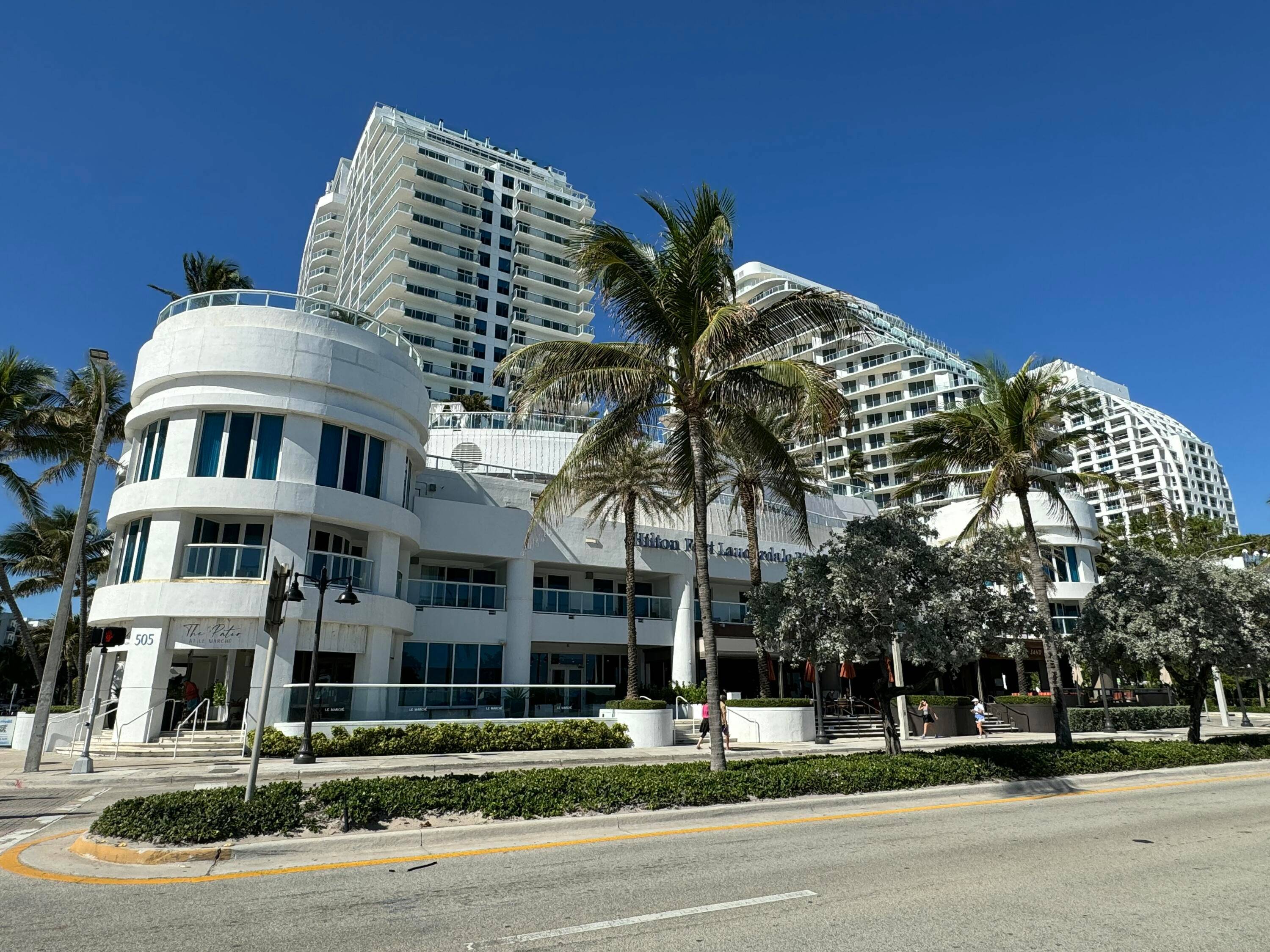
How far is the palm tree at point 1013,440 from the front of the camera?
1972cm

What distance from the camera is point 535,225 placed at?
9125 cm

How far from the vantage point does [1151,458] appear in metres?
149

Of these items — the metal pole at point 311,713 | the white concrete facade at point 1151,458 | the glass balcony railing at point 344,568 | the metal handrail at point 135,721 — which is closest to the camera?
the metal pole at point 311,713

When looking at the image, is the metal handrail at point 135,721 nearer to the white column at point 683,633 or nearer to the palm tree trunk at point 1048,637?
the white column at point 683,633

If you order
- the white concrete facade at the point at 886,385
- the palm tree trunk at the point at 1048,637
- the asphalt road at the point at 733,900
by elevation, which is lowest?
the asphalt road at the point at 733,900

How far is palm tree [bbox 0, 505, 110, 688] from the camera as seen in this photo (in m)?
41.3

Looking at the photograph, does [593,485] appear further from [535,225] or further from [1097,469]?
[1097,469]

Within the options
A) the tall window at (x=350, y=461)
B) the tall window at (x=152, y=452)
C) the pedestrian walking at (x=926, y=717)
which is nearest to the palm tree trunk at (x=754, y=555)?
the pedestrian walking at (x=926, y=717)

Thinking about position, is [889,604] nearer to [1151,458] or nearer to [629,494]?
[629,494]

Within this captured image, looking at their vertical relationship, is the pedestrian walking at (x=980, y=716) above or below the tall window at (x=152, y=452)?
below

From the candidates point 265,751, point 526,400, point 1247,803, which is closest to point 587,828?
point 526,400

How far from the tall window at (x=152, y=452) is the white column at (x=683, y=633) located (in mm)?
19543

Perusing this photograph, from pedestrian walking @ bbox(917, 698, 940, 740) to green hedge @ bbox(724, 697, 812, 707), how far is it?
553 centimetres

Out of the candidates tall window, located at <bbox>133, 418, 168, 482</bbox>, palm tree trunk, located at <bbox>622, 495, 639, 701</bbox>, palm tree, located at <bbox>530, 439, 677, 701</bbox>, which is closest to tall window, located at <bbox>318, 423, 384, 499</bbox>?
tall window, located at <bbox>133, 418, 168, 482</bbox>
